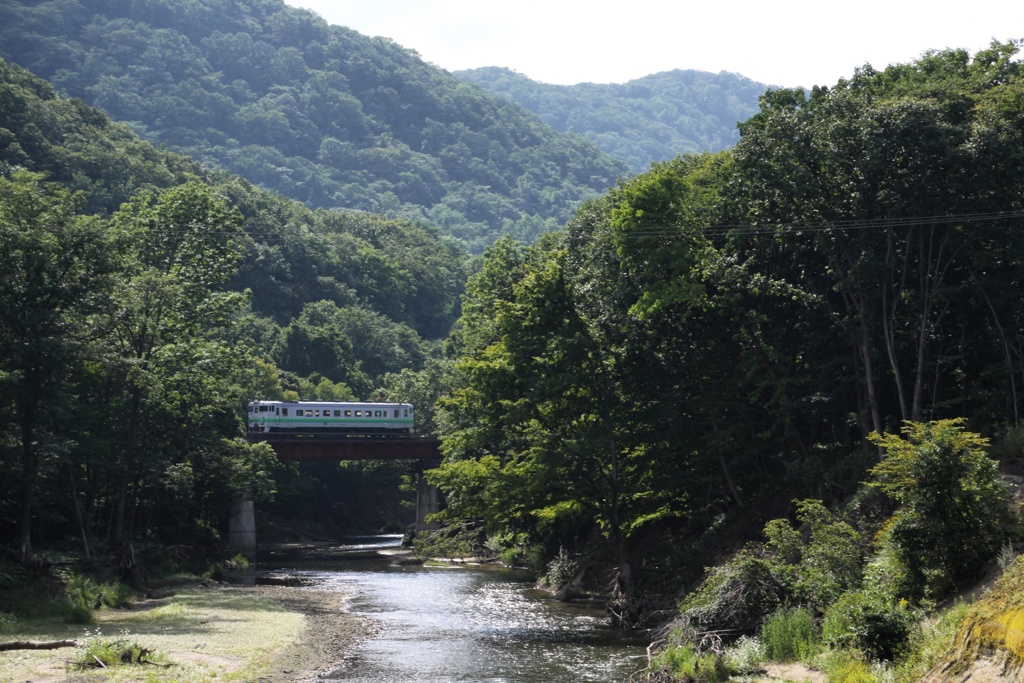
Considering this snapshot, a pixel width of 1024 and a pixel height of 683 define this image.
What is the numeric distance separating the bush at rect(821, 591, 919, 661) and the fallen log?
20.1 meters

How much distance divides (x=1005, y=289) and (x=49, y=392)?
115 feet

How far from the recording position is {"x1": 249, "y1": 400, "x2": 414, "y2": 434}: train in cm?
8644

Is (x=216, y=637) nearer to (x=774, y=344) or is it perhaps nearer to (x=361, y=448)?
(x=774, y=344)

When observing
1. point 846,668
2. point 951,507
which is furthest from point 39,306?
point 951,507

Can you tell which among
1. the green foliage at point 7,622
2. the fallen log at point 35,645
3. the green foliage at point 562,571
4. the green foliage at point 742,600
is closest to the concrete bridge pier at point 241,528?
the green foliage at point 562,571

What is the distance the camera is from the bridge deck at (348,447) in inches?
3214

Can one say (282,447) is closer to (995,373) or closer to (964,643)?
(995,373)

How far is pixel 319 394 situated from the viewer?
116 m

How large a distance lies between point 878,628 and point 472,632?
55.2 feet

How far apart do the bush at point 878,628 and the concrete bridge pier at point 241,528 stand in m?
55.8

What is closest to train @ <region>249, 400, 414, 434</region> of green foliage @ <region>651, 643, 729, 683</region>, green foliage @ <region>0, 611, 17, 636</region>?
green foliage @ <region>0, 611, 17, 636</region>

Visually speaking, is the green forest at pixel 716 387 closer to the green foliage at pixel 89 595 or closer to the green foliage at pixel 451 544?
the green foliage at pixel 89 595

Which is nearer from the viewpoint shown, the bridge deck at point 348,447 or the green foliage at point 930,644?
the green foliage at point 930,644

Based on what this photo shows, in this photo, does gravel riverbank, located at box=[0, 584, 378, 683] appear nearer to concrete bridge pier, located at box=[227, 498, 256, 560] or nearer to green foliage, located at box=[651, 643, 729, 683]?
green foliage, located at box=[651, 643, 729, 683]
